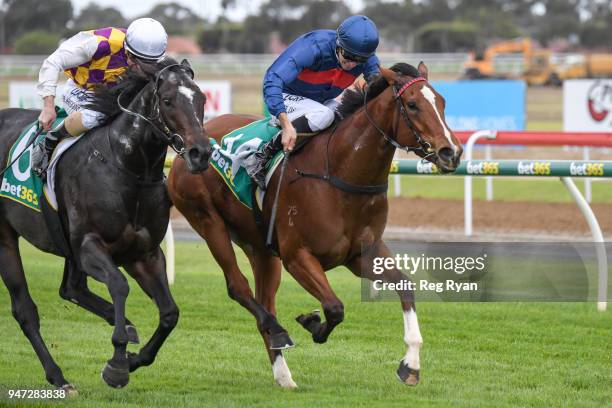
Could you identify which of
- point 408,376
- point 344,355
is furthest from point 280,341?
point 344,355

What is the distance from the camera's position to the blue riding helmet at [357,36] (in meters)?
5.68

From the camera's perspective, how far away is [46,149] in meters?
5.86

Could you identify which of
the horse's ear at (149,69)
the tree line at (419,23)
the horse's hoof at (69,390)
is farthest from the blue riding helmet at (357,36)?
the tree line at (419,23)

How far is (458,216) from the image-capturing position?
13.3 metres

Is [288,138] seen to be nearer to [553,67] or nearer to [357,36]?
[357,36]

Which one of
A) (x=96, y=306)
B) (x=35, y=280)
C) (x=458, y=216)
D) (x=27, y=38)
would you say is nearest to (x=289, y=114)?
(x=96, y=306)

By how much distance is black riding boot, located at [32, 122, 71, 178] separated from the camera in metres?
5.82

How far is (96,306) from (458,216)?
7.86 metres

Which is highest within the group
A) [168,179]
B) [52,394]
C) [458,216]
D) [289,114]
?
[289,114]

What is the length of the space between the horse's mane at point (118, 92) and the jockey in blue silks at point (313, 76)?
64cm

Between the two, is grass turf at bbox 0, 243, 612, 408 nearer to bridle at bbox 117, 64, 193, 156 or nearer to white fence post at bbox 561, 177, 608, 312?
white fence post at bbox 561, 177, 608, 312

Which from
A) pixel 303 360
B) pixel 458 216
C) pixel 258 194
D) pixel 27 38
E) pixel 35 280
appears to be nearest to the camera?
pixel 258 194

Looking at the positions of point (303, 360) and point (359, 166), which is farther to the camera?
point (303, 360)

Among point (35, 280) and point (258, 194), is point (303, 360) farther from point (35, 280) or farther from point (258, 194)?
point (35, 280)
